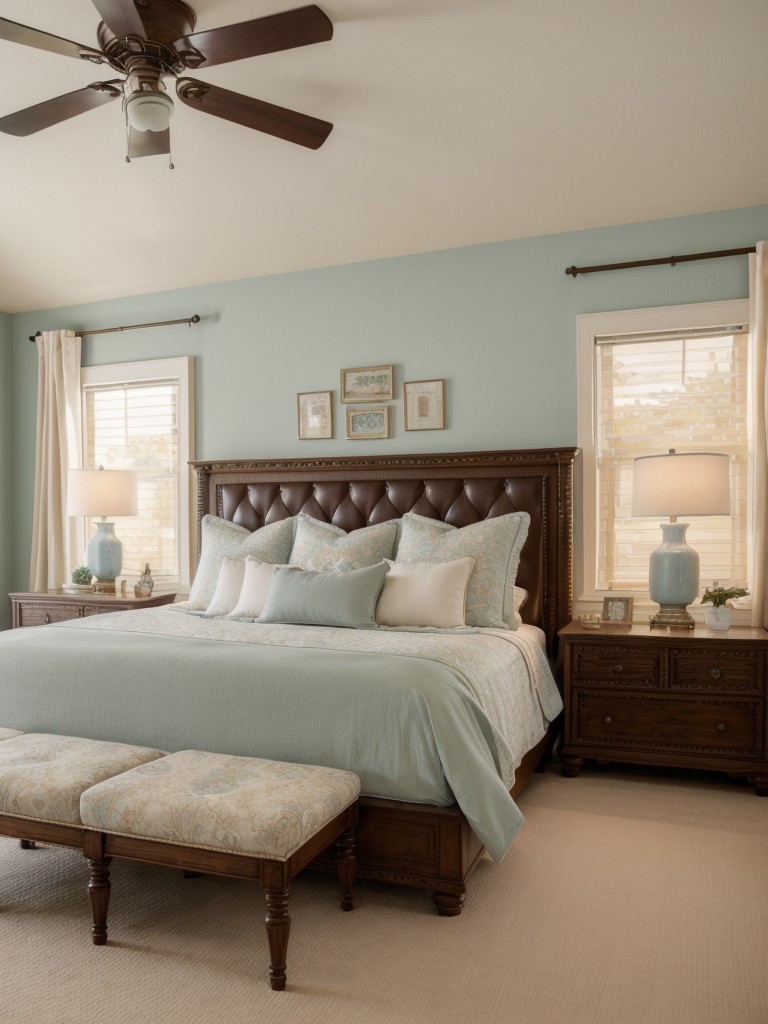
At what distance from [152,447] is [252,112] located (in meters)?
3.08

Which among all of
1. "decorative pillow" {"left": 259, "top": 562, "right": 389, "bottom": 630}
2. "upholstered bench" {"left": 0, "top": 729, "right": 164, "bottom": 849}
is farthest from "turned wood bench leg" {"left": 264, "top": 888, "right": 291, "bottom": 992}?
"decorative pillow" {"left": 259, "top": 562, "right": 389, "bottom": 630}

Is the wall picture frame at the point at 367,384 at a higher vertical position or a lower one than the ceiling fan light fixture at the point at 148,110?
lower

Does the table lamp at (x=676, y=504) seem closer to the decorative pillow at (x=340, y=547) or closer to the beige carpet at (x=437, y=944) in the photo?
the beige carpet at (x=437, y=944)

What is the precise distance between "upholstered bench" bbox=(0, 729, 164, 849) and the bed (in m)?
0.30

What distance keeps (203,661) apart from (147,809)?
2.38 feet

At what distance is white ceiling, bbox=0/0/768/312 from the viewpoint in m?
3.28

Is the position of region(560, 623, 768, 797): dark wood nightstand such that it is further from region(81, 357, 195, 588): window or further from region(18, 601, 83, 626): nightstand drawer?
region(18, 601, 83, 626): nightstand drawer

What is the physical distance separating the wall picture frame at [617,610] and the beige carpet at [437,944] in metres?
1.22

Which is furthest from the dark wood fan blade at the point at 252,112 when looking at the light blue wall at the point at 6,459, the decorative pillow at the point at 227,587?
the light blue wall at the point at 6,459

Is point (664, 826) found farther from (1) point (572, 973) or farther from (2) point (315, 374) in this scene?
(2) point (315, 374)

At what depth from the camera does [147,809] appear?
2297 millimetres

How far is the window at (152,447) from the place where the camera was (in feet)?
18.3

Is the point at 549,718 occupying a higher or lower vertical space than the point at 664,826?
higher

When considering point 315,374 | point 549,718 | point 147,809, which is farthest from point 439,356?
point 147,809
